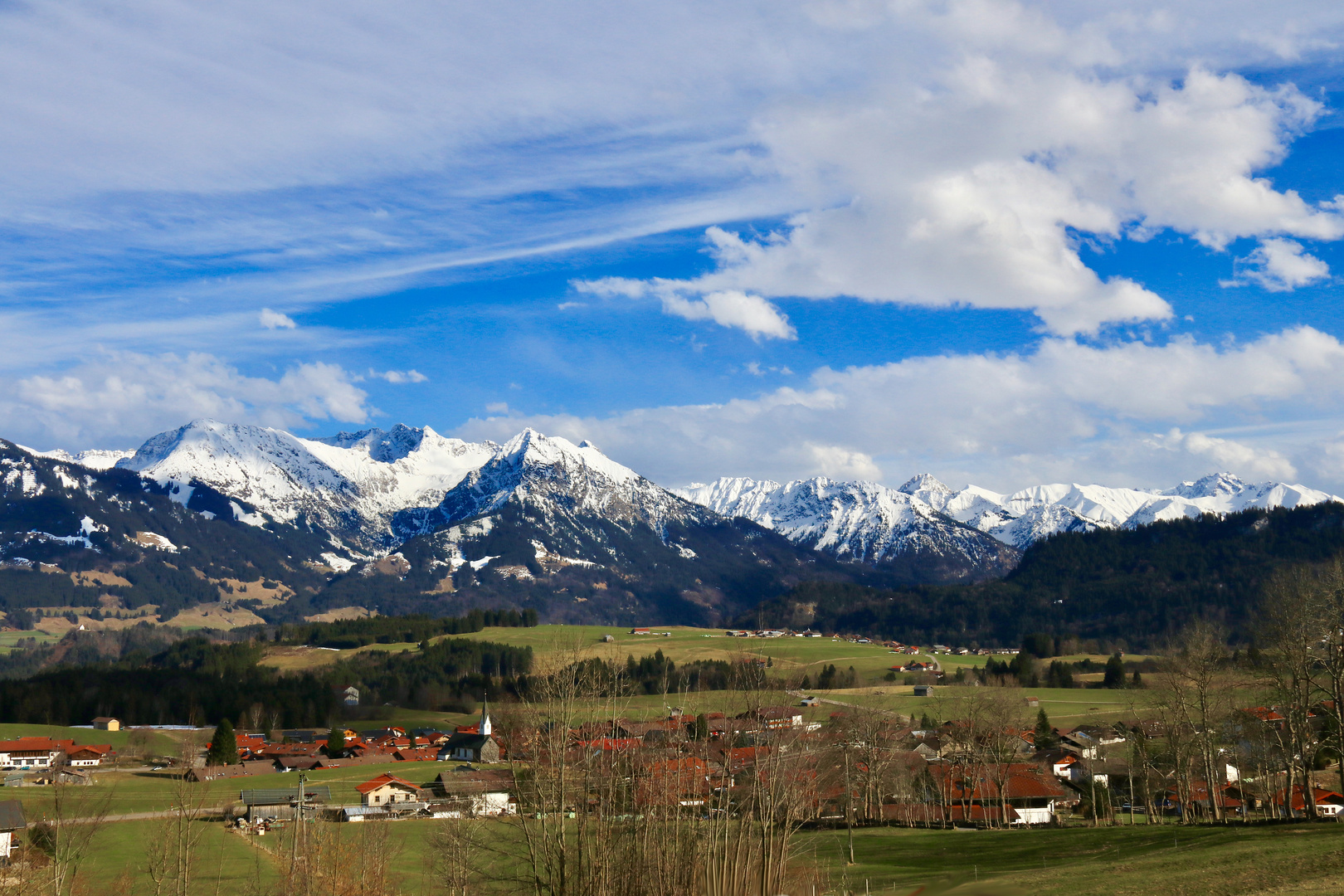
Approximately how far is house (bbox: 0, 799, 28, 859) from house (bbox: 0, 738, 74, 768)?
5795cm

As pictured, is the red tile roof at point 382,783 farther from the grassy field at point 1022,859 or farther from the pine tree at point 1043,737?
the pine tree at point 1043,737

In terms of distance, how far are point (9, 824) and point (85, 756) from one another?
215ft

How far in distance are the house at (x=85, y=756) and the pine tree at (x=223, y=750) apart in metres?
17.1

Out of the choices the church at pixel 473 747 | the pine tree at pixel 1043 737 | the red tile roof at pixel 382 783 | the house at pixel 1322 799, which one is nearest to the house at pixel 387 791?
the red tile roof at pixel 382 783

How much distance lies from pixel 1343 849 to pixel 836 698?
114374 millimetres

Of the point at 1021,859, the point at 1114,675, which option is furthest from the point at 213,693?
the point at 1021,859

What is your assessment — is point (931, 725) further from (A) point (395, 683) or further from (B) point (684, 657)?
(A) point (395, 683)

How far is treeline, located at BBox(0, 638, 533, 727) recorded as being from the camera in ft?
506

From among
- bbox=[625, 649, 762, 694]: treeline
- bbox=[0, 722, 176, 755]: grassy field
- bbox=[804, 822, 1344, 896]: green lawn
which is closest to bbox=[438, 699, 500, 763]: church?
bbox=[625, 649, 762, 694]: treeline

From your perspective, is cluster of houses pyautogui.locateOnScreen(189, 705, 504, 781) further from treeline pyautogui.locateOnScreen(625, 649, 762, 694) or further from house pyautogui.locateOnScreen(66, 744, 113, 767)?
treeline pyautogui.locateOnScreen(625, 649, 762, 694)

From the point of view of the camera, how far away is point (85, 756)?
388 feet

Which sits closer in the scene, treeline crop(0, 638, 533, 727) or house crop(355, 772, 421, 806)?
house crop(355, 772, 421, 806)

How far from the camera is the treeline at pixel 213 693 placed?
154 meters

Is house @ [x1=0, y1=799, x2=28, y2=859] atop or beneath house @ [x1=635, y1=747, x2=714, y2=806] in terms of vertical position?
beneath
